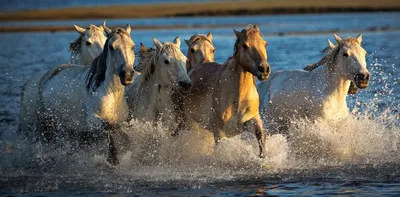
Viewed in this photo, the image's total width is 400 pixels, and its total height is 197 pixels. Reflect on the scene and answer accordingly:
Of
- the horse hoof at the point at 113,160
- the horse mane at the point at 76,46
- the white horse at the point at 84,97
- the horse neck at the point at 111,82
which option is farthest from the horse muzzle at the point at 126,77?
the horse mane at the point at 76,46

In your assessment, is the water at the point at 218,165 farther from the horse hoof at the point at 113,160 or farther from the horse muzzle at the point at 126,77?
the horse muzzle at the point at 126,77

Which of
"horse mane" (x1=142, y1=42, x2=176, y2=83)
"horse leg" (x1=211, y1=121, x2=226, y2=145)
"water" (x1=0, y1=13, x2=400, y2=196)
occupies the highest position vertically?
"horse mane" (x1=142, y1=42, x2=176, y2=83)

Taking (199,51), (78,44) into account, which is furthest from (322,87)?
(78,44)

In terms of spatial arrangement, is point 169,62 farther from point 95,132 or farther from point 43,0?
point 43,0

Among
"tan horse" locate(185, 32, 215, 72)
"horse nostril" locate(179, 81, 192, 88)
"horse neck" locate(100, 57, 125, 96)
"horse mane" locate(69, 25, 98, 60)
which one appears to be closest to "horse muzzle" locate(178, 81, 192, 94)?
"horse nostril" locate(179, 81, 192, 88)

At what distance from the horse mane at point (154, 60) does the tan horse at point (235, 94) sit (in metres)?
0.51

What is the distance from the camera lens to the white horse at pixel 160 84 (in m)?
10.6

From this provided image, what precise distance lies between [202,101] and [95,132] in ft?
4.13

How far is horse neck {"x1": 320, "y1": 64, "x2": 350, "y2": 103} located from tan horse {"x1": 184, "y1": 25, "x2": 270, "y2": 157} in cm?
117

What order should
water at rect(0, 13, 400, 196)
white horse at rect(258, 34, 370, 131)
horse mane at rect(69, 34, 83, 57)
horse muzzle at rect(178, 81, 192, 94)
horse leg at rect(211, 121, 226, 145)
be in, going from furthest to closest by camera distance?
horse mane at rect(69, 34, 83, 57)
white horse at rect(258, 34, 370, 131)
horse leg at rect(211, 121, 226, 145)
horse muzzle at rect(178, 81, 192, 94)
water at rect(0, 13, 400, 196)

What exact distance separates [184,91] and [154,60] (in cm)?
70

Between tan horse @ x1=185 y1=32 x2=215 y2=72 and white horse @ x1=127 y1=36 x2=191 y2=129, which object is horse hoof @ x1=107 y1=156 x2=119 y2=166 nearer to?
white horse @ x1=127 y1=36 x2=191 y2=129

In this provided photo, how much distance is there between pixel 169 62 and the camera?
10.6 metres

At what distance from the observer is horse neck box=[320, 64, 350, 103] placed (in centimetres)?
1127
